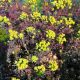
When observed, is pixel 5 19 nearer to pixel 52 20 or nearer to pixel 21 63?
pixel 52 20

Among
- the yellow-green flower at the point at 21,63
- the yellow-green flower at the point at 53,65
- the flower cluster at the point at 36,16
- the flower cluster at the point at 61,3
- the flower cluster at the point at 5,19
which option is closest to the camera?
the yellow-green flower at the point at 21,63

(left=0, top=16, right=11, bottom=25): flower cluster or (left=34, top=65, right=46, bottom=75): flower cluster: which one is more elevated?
(left=0, top=16, right=11, bottom=25): flower cluster

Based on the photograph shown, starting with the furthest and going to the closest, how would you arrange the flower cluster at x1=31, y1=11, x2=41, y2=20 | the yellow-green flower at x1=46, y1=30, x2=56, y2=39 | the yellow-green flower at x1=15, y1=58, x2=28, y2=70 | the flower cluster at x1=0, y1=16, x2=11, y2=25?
the flower cluster at x1=31, y1=11, x2=41, y2=20 → the flower cluster at x1=0, y1=16, x2=11, y2=25 → the yellow-green flower at x1=46, y1=30, x2=56, y2=39 → the yellow-green flower at x1=15, y1=58, x2=28, y2=70

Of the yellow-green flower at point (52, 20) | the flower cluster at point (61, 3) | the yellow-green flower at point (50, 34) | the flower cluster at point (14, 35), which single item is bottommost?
the yellow-green flower at point (50, 34)

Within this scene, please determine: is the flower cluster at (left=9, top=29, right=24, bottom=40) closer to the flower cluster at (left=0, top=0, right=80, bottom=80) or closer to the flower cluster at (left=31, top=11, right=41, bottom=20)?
the flower cluster at (left=0, top=0, right=80, bottom=80)

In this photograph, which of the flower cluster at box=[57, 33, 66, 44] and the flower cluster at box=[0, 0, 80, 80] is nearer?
the flower cluster at box=[0, 0, 80, 80]

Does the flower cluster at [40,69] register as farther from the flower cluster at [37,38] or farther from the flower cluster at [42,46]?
the flower cluster at [42,46]

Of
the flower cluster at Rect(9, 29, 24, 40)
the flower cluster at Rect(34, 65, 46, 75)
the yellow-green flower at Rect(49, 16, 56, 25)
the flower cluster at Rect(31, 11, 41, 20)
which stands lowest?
the flower cluster at Rect(34, 65, 46, 75)

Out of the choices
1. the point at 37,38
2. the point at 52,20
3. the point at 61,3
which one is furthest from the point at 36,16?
the point at 61,3

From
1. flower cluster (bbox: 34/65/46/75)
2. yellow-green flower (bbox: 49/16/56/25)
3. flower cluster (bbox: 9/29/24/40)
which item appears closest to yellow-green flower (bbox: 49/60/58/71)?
flower cluster (bbox: 34/65/46/75)

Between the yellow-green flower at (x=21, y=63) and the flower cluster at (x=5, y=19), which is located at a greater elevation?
the flower cluster at (x=5, y=19)

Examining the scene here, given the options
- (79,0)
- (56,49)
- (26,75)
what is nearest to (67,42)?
(56,49)

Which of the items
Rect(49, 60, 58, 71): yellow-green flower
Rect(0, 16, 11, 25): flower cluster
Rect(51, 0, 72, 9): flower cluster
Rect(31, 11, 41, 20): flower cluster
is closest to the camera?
Rect(49, 60, 58, 71): yellow-green flower

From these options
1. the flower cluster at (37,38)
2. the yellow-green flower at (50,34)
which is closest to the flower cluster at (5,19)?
the flower cluster at (37,38)
